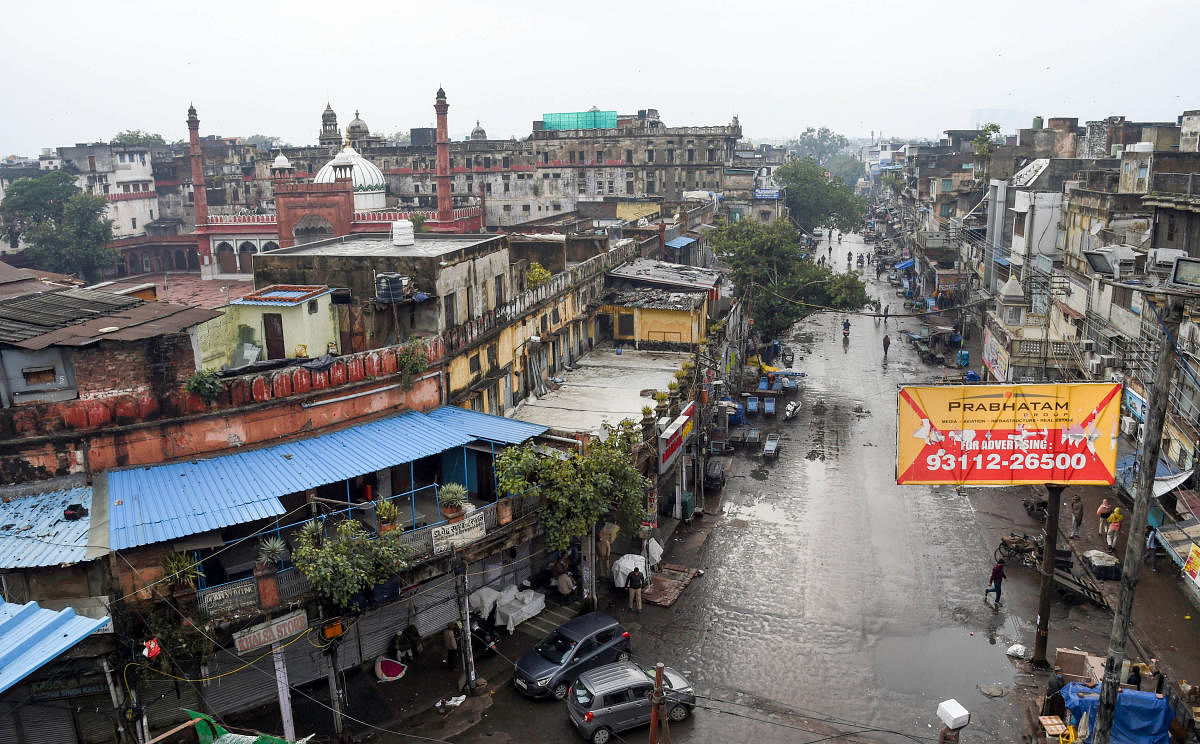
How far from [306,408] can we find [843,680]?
14.3m

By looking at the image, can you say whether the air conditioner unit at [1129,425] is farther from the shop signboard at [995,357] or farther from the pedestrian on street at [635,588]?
the pedestrian on street at [635,588]

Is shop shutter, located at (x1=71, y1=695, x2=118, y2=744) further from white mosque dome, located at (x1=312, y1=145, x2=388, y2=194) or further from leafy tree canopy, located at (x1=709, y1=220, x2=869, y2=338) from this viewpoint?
white mosque dome, located at (x1=312, y1=145, x2=388, y2=194)

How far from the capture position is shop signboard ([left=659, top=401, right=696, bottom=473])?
84.3 feet

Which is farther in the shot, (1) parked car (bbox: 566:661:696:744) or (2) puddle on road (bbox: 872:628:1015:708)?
(2) puddle on road (bbox: 872:628:1015:708)

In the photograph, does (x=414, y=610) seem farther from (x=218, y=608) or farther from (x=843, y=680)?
(x=843, y=680)

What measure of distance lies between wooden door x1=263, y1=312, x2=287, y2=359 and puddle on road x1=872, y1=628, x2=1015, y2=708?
17.7 metres

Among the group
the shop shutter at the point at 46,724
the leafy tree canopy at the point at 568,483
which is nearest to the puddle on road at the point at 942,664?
the leafy tree canopy at the point at 568,483

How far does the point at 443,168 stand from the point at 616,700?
55140 mm

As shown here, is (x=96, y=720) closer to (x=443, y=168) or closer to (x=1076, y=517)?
(x=1076, y=517)

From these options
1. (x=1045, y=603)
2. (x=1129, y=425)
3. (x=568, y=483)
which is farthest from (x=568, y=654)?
(x=1129, y=425)

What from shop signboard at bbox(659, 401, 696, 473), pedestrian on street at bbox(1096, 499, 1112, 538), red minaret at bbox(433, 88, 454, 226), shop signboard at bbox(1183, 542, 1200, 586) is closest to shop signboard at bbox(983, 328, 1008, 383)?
pedestrian on street at bbox(1096, 499, 1112, 538)

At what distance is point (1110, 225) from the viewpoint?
3525 centimetres

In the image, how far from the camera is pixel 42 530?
15.8 metres

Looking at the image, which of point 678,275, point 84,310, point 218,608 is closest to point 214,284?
point 678,275
